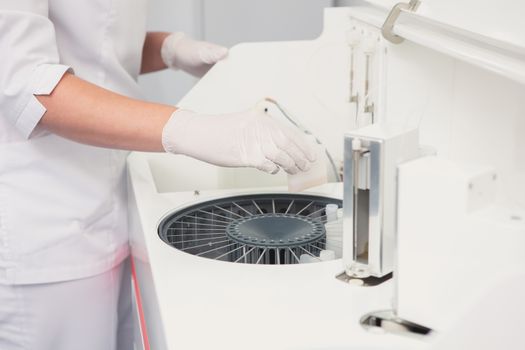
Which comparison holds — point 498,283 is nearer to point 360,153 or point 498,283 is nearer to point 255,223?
point 360,153

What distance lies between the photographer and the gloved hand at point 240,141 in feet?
3.89

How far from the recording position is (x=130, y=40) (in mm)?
1596

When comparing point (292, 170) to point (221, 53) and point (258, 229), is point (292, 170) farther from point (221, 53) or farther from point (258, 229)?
point (221, 53)

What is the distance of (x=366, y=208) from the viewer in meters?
0.97

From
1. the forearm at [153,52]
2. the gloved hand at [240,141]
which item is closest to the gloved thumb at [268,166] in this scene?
the gloved hand at [240,141]

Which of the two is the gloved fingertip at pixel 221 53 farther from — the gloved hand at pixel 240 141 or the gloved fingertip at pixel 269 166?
the gloved fingertip at pixel 269 166

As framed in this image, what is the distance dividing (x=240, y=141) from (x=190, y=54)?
72cm

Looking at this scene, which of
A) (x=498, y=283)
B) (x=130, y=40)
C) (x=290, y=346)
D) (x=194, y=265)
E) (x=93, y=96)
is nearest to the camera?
(x=498, y=283)

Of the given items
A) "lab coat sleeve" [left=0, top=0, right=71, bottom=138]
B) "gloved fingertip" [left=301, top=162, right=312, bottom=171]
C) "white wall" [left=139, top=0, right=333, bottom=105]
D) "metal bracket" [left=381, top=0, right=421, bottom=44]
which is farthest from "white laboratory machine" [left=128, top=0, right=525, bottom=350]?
"white wall" [left=139, top=0, right=333, bottom=105]

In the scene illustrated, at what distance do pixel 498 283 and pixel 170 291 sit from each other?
509 millimetres

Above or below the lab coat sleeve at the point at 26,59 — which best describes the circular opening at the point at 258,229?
below

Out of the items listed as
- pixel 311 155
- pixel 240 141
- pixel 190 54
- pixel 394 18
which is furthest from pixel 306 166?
pixel 190 54

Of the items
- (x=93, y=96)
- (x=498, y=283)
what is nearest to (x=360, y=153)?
(x=498, y=283)

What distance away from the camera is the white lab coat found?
146 centimetres
